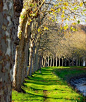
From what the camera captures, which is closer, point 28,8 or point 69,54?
point 28,8

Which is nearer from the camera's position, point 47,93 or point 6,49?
point 6,49

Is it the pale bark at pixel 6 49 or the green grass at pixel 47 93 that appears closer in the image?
the pale bark at pixel 6 49

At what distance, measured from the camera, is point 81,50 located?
5128 cm

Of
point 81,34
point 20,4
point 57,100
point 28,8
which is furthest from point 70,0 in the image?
point 81,34

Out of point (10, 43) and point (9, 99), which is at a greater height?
point (10, 43)

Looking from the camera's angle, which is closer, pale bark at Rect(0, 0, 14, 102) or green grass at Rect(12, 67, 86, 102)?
pale bark at Rect(0, 0, 14, 102)

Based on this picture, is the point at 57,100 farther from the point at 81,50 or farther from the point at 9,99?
the point at 81,50

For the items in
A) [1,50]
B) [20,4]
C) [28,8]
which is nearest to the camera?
[1,50]

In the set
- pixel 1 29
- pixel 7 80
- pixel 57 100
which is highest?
pixel 1 29

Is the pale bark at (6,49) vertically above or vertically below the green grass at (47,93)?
above

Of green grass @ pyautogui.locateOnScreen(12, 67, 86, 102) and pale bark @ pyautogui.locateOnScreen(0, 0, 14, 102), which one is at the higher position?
pale bark @ pyautogui.locateOnScreen(0, 0, 14, 102)

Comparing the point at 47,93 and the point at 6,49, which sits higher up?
the point at 6,49

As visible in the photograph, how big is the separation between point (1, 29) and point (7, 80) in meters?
0.97

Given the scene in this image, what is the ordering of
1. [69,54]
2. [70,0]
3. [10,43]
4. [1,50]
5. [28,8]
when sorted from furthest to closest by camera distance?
[69,54], [28,8], [70,0], [10,43], [1,50]
